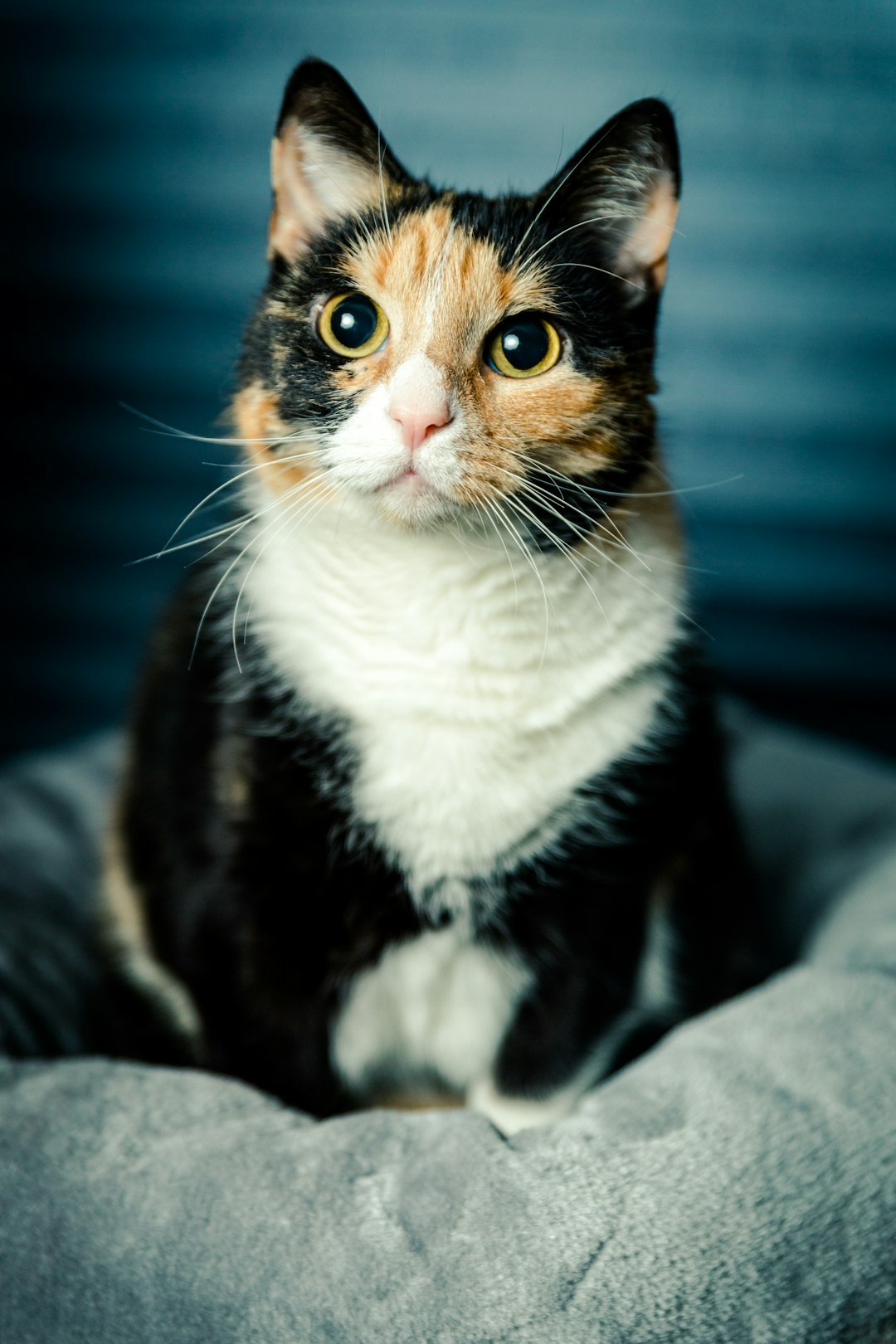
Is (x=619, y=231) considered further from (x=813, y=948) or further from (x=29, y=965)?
(x=29, y=965)

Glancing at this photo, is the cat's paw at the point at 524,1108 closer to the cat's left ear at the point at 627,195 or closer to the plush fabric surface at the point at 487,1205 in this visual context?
the plush fabric surface at the point at 487,1205

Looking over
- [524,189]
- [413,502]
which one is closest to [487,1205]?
[413,502]

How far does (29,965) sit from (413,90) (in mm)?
1585

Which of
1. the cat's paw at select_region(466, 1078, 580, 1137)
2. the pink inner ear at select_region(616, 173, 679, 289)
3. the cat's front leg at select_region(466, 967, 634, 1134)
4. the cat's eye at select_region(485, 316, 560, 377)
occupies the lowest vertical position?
the cat's paw at select_region(466, 1078, 580, 1137)

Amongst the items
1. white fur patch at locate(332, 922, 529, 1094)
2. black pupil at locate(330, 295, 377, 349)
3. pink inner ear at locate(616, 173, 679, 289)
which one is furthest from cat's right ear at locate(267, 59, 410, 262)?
white fur patch at locate(332, 922, 529, 1094)

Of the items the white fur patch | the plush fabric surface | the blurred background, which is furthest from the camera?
the blurred background

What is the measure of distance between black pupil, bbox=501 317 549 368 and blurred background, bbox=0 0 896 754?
3.22 ft

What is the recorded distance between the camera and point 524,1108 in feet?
3.37

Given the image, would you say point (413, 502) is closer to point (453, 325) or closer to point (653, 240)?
point (453, 325)

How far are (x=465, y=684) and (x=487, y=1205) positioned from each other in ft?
1.32

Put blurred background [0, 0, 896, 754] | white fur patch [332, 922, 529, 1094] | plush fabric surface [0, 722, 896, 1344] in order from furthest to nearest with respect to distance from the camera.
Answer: blurred background [0, 0, 896, 754] < white fur patch [332, 922, 529, 1094] < plush fabric surface [0, 722, 896, 1344]

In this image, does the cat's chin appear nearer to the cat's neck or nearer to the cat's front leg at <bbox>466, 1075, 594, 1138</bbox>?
the cat's neck

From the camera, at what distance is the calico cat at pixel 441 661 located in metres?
0.85

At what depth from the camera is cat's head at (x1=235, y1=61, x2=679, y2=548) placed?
0.80 m
